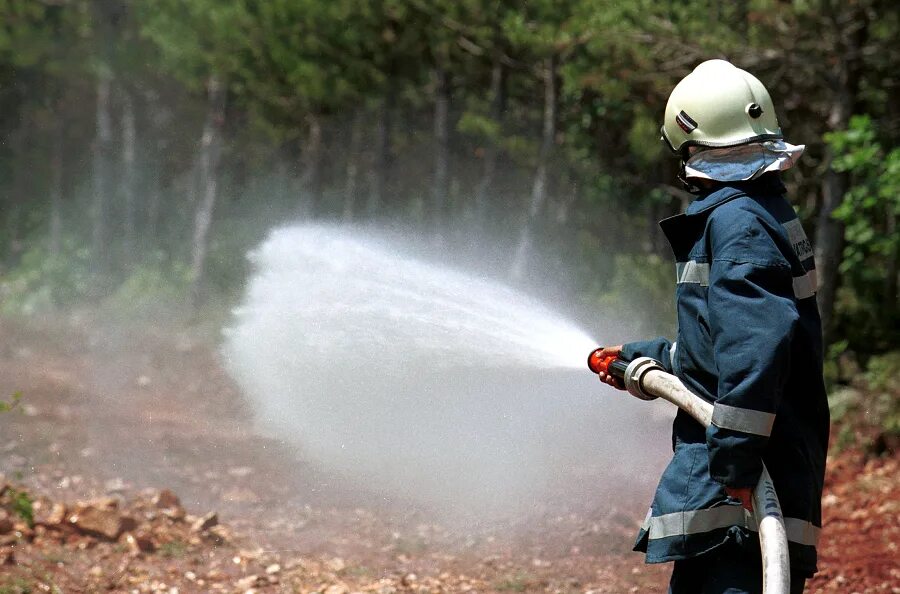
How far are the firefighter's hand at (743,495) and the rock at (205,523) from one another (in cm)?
383

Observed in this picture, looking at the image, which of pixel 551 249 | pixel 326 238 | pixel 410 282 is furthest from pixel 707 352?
pixel 551 249

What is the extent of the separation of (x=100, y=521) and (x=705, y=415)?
12.6ft

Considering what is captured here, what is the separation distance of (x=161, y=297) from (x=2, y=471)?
1409cm

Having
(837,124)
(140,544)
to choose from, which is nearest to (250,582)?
(140,544)

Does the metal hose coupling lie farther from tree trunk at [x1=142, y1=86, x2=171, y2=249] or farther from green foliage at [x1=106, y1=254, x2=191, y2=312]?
tree trunk at [x1=142, y1=86, x2=171, y2=249]

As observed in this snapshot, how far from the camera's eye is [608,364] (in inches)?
140

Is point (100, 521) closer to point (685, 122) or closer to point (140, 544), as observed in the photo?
point (140, 544)

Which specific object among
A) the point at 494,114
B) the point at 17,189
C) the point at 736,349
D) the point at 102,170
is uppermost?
the point at 17,189

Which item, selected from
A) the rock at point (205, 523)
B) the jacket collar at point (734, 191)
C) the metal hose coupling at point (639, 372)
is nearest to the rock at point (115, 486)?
the rock at point (205, 523)

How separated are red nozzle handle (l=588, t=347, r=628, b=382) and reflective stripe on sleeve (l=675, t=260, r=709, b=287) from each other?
1.48 feet

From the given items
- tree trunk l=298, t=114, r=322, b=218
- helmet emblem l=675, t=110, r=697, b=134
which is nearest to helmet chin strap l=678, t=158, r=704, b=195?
helmet emblem l=675, t=110, r=697, b=134

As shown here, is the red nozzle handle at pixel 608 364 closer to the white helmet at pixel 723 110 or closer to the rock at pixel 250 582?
the white helmet at pixel 723 110

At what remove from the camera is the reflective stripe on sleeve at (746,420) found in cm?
279

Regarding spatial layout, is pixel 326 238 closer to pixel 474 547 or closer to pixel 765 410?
pixel 474 547
